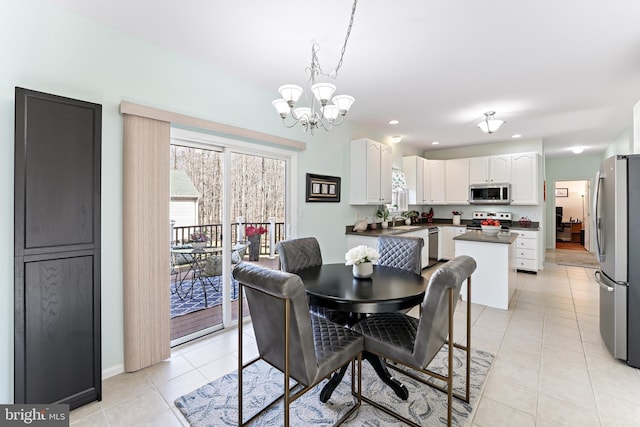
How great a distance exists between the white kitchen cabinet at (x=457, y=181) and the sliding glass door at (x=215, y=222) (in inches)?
173

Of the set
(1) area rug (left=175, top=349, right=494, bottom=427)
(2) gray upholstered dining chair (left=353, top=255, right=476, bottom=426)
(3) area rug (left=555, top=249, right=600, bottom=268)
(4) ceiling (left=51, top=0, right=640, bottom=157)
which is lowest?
(1) area rug (left=175, top=349, right=494, bottom=427)

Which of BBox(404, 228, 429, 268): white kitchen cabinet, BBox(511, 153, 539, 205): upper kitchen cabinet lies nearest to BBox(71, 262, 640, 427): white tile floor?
BBox(404, 228, 429, 268): white kitchen cabinet

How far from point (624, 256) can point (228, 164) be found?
3571 millimetres

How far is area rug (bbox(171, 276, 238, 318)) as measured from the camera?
3.17 metres

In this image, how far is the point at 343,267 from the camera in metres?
2.63

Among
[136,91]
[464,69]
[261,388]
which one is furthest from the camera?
[464,69]

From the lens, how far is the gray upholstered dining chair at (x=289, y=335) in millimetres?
1383

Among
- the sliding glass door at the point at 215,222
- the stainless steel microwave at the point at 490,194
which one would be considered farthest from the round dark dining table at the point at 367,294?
the stainless steel microwave at the point at 490,194

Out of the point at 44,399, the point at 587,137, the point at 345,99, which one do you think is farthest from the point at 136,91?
the point at 587,137

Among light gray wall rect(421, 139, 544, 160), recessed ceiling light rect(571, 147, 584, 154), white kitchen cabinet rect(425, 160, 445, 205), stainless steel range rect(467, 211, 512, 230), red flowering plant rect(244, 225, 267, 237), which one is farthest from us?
white kitchen cabinet rect(425, 160, 445, 205)

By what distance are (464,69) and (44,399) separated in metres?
4.08

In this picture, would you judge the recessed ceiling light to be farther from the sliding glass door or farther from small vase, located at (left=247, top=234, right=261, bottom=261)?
small vase, located at (left=247, top=234, right=261, bottom=261)

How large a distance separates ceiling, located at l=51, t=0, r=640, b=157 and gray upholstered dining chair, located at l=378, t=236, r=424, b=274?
65.0 inches

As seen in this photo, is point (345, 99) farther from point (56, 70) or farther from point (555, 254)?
point (555, 254)
